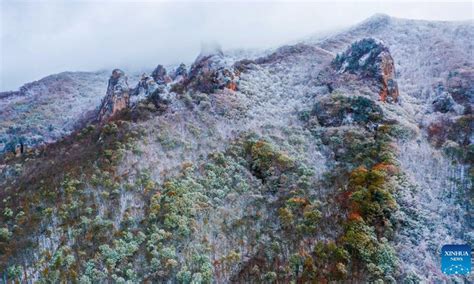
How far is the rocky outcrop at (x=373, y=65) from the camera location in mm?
42188

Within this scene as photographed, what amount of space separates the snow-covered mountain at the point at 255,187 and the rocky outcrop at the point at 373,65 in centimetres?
16

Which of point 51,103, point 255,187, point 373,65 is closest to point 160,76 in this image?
point 373,65

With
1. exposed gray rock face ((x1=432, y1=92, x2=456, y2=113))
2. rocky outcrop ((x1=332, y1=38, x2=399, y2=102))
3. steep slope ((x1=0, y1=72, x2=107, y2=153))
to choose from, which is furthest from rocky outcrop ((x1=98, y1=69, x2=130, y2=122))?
exposed gray rock face ((x1=432, y1=92, x2=456, y2=113))

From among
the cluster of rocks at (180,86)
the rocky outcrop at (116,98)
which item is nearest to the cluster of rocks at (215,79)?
the cluster of rocks at (180,86)

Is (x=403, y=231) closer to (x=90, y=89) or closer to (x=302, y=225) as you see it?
(x=302, y=225)

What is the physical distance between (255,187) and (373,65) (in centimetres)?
2252

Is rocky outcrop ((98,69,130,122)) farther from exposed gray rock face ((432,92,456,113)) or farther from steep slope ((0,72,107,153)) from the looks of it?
exposed gray rock face ((432,92,456,113))

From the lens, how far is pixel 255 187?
28.9 m

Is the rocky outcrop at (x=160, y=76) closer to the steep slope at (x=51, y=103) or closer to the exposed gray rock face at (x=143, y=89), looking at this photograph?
the exposed gray rock face at (x=143, y=89)

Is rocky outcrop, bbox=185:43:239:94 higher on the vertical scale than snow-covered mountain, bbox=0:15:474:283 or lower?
higher

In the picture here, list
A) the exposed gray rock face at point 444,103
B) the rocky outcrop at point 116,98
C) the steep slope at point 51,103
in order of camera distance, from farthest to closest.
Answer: the steep slope at point 51,103
the rocky outcrop at point 116,98
the exposed gray rock face at point 444,103

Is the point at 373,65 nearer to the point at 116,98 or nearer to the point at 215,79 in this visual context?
the point at 215,79

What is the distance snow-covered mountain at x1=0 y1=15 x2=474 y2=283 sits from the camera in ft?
71.1

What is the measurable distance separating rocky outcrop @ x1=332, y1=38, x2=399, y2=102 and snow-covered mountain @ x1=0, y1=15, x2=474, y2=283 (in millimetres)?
162
